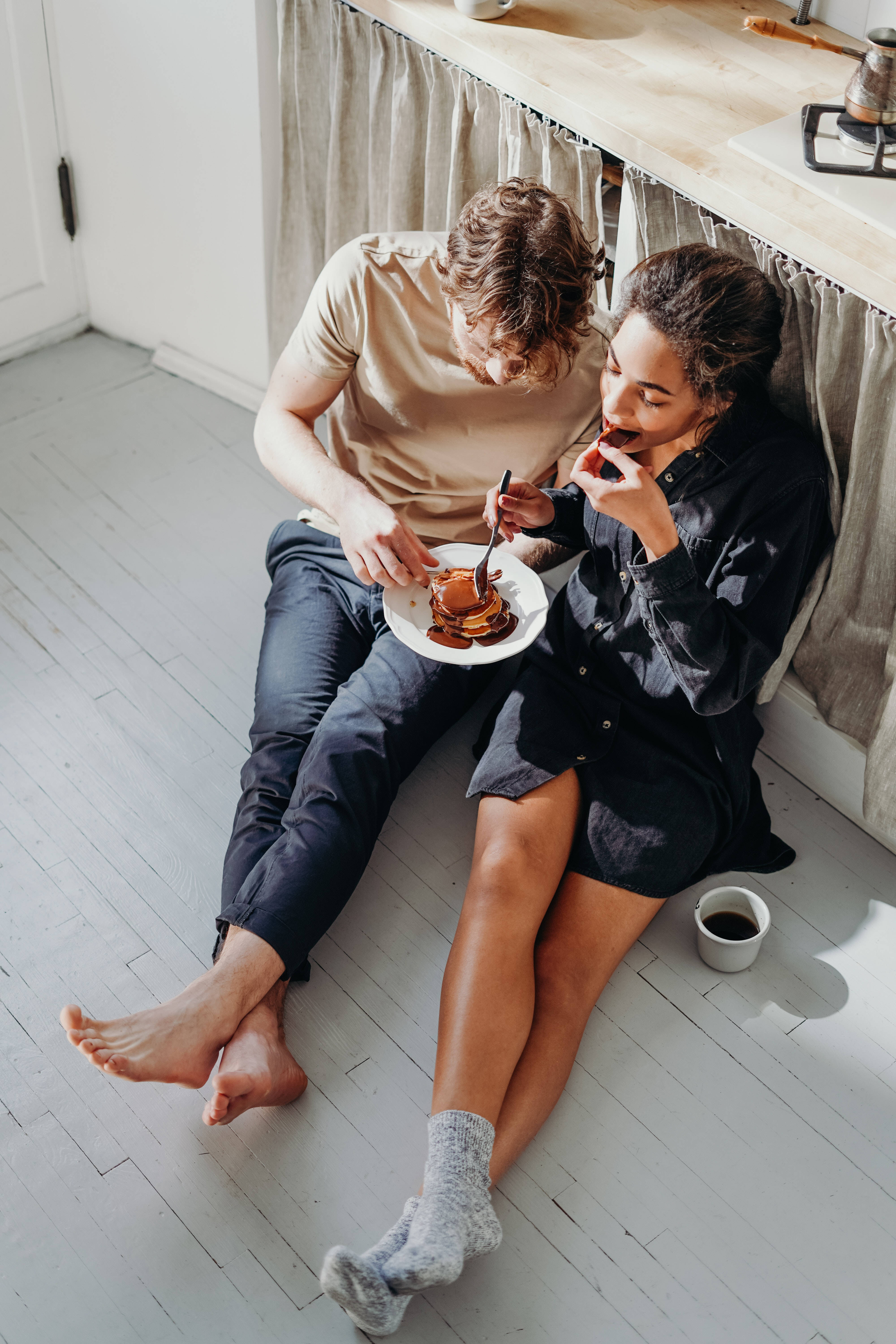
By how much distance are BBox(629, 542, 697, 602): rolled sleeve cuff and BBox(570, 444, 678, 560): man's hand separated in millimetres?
Answer: 11

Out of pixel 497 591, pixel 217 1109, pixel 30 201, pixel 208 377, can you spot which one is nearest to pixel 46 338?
pixel 30 201

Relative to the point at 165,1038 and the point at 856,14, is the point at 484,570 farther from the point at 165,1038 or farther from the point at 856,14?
the point at 856,14

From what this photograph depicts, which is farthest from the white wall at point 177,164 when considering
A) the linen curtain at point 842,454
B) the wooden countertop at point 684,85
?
the linen curtain at point 842,454

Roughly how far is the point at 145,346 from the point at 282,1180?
2.18 m

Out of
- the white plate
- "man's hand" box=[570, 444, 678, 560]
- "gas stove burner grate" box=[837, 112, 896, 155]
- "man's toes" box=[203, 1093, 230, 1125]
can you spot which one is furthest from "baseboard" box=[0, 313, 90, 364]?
A: "man's toes" box=[203, 1093, 230, 1125]

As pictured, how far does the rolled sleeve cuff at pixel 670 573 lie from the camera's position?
173 cm

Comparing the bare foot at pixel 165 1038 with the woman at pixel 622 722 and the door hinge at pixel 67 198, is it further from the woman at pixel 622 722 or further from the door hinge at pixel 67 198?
the door hinge at pixel 67 198

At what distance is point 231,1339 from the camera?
1.61m

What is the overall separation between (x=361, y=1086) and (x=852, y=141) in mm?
1602

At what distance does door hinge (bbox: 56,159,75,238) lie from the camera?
2953 millimetres

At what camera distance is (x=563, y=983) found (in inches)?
73.2

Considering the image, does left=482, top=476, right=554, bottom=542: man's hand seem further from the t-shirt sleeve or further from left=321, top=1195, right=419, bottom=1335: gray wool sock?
left=321, top=1195, right=419, bottom=1335: gray wool sock

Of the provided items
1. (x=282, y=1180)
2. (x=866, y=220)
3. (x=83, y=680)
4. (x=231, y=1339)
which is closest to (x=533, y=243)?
(x=866, y=220)

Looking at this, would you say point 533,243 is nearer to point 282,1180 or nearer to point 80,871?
point 80,871
